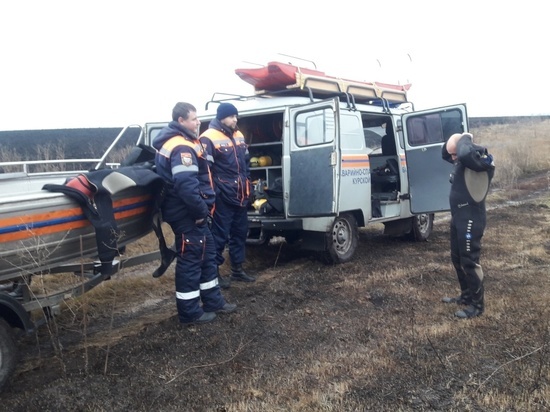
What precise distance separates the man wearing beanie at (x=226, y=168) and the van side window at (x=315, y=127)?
996mm

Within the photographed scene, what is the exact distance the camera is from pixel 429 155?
24.0ft

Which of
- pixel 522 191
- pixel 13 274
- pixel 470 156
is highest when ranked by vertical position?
pixel 470 156

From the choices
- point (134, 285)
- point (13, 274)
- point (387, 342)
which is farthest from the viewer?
point (134, 285)

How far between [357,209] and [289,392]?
3926 millimetres

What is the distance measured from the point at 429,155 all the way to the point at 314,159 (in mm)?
2258

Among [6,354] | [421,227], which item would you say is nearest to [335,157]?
[421,227]

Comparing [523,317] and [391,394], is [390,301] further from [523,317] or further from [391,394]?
[391,394]

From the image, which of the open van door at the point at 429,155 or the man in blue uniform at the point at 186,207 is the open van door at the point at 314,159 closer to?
the man in blue uniform at the point at 186,207

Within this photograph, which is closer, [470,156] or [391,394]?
[391,394]

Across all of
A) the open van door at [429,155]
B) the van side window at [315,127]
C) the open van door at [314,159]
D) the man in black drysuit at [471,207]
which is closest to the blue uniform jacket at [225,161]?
the open van door at [314,159]

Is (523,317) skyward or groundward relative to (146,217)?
groundward

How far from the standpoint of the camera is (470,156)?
419cm

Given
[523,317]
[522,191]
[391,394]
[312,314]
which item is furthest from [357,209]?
[522,191]

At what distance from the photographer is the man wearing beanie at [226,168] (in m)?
5.20
